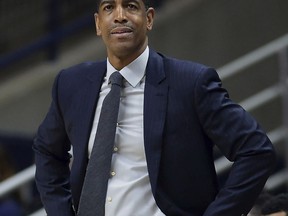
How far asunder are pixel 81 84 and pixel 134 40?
0.26m

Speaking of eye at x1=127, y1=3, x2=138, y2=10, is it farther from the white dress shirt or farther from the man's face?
the white dress shirt

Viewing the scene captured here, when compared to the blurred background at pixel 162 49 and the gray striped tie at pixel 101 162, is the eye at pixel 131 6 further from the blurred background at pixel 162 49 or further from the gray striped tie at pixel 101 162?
the blurred background at pixel 162 49

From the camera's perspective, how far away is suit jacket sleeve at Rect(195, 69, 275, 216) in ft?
9.54

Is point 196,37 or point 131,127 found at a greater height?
point 131,127

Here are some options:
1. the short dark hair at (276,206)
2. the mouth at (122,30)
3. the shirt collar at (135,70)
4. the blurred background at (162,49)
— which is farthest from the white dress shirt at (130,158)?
the blurred background at (162,49)

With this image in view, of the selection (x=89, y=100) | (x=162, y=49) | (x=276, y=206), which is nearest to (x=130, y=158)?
(x=89, y=100)

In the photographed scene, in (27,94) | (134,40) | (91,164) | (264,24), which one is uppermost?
(134,40)

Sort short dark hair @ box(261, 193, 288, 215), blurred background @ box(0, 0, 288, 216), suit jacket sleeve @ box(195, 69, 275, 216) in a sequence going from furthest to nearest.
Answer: blurred background @ box(0, 0, 288, 216)
short dark hair @ box(261, 193, 288, 215)
suit jacket sleeve @ box(195, 69, 275, 216)

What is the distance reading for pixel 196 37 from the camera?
25.2 feet

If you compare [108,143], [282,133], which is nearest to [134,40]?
[108,143]

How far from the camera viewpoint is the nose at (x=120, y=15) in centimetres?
298

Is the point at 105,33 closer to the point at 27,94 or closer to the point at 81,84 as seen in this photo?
the point at 81,84

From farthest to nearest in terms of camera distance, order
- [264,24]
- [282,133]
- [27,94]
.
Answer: [27,94]
[264,24]
[282,133]

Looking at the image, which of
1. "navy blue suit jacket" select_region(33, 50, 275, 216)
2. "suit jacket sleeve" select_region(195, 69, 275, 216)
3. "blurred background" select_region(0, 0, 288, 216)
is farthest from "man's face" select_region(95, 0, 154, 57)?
"blurred background" select_region(0, 0, 288, 216)
